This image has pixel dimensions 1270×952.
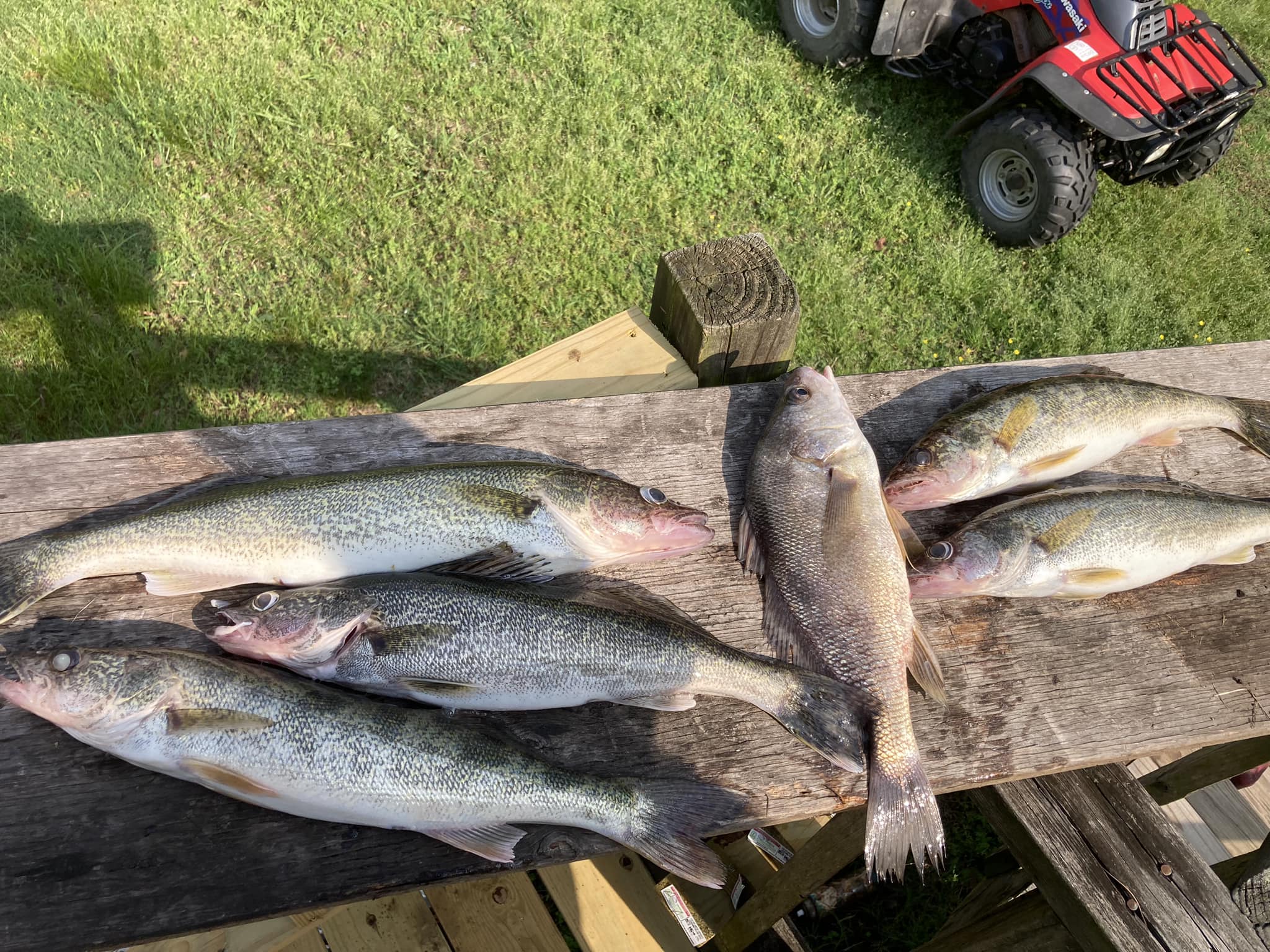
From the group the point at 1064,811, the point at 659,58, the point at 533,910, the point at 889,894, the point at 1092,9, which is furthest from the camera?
the point at 659,58

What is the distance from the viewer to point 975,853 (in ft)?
15.1

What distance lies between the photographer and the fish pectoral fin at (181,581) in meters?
2.40

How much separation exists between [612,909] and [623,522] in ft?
6.94

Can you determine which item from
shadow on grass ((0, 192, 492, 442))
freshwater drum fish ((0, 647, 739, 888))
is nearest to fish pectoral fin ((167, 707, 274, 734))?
freshwater drum fish ((0, 647, 739, 888))

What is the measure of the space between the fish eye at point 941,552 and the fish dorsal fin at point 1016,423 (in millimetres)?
539

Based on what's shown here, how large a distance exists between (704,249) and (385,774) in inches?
101

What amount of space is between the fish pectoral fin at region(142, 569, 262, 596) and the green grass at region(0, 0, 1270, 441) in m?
2.86

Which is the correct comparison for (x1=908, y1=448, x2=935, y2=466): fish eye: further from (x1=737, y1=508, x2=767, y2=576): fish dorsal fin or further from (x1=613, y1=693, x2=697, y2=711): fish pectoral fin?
(x1=613, y1=693, x2=697, y2=711): fish pectoral fin

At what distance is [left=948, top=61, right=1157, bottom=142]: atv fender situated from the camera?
5.58m

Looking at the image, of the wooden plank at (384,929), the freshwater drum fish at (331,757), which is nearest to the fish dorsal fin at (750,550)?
the freshwater drum fish at (331,757)

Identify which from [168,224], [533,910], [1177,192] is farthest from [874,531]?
[1177,192]

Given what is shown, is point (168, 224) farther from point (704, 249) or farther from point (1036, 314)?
point (1036, 314)

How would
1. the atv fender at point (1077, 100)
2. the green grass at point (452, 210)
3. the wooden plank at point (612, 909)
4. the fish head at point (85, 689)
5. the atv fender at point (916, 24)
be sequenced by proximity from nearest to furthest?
the fish head at point (85, 689), the wooden plank at point (612, 909), the green grass at point (452, 210), the atv fender at point (1077, 100), the atv fender at point (916, 24)

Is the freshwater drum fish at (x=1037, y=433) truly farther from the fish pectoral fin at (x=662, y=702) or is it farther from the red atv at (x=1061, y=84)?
the red atv at (x=1061, y=84)
